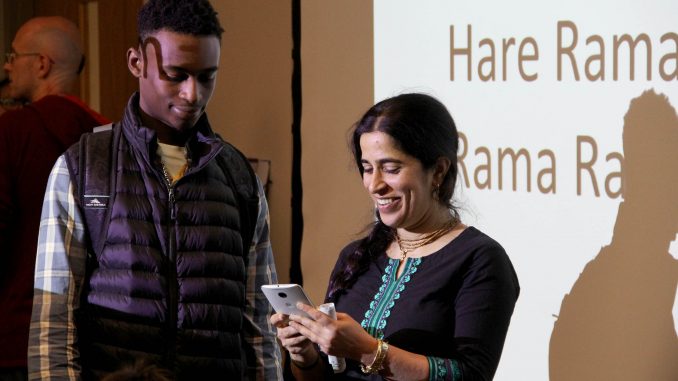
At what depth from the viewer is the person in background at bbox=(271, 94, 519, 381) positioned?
67.3 inches

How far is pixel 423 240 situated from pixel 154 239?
1.81 feet

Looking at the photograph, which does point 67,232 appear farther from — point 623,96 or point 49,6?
point 49,6

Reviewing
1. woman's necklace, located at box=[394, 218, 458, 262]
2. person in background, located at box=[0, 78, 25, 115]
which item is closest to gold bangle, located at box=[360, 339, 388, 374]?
woman's necklace, located at box=[394, 218, 458, 262]

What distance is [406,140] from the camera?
1859 mm

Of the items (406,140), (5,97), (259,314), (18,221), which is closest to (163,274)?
(259,314)

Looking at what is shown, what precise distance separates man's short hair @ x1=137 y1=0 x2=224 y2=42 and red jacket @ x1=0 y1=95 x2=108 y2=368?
27.3 inches

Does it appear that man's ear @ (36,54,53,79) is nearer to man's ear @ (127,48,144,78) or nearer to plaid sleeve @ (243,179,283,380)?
man's ear @ (127,48,144,78)

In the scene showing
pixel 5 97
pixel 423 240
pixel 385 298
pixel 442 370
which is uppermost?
pixel 5 97

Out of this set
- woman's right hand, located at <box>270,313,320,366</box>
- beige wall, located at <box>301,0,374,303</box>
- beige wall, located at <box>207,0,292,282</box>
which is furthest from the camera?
beige wall, located at <box>207,0,292,282</box>

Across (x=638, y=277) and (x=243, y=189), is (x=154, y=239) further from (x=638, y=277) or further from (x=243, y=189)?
(x=638, y=277)

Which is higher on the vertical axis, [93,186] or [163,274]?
[93,186]

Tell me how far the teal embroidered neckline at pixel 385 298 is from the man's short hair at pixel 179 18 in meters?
0.63

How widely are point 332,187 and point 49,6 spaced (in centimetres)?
233

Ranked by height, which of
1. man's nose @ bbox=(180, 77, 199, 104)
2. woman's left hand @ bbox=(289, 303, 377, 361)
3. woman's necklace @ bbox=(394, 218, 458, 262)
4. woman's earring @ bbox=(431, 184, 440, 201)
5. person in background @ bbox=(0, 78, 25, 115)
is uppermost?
person in background @ bbox=(0, 78, 25, 115)
